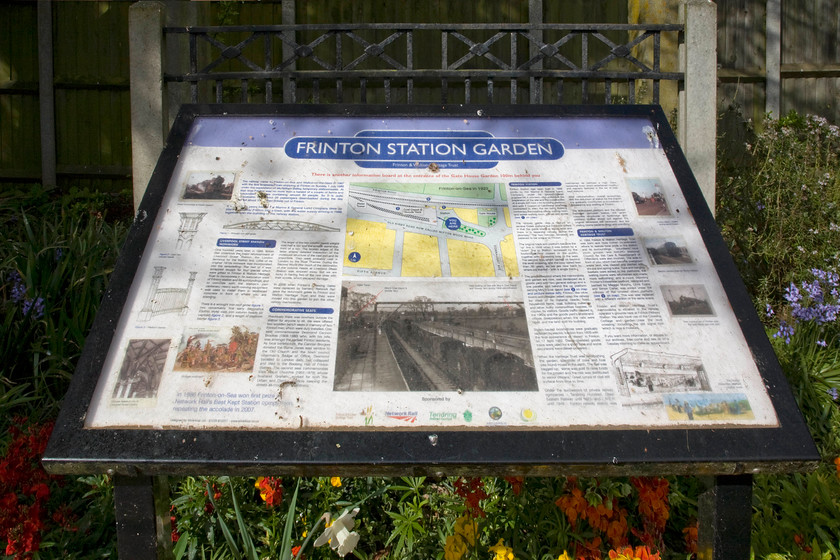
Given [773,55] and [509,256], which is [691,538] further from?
[773,55]

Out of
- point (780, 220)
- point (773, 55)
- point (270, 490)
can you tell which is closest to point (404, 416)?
point (270, 490)

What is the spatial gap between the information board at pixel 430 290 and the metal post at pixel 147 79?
2.81ft

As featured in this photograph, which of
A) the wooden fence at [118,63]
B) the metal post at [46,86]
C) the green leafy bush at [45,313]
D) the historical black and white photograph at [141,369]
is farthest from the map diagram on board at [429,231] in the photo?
the metal post at [46,86]

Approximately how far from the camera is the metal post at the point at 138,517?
132 cm

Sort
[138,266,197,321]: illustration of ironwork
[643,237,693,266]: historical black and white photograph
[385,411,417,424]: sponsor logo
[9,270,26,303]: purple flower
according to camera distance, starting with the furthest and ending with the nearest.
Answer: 1. [9,270,26,303]: purple flower
2. [643,237,693,266]: historical black and white photograph
3. [138,266,197,321]: illustration of ironwork
4. [385,411,417,424]: sponsor logo

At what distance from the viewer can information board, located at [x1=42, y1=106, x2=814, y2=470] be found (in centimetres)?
130

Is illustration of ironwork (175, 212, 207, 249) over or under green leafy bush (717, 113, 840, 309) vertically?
over

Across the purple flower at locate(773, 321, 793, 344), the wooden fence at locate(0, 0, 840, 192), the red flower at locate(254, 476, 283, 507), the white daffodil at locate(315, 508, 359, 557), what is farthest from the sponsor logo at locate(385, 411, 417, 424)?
the wooden fence at locate(0, 0, 840, 192)

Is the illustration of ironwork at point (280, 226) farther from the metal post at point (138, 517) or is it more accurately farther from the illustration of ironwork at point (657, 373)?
the illustration of ironwork at point (657, 373)

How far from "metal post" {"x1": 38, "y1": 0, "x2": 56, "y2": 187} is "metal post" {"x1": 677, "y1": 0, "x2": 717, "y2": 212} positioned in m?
6.43

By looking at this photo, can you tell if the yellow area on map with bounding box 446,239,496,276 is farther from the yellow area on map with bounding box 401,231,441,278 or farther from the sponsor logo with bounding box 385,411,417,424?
the sponsor logo with bounding box 385,411,417,424

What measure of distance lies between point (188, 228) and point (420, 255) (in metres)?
0.66

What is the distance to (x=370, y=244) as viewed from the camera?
1.60m

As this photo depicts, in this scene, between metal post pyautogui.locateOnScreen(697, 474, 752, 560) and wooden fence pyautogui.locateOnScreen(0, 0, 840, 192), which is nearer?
metal post pyautogui.locateOnScreen(697, 474, 752, 560)
